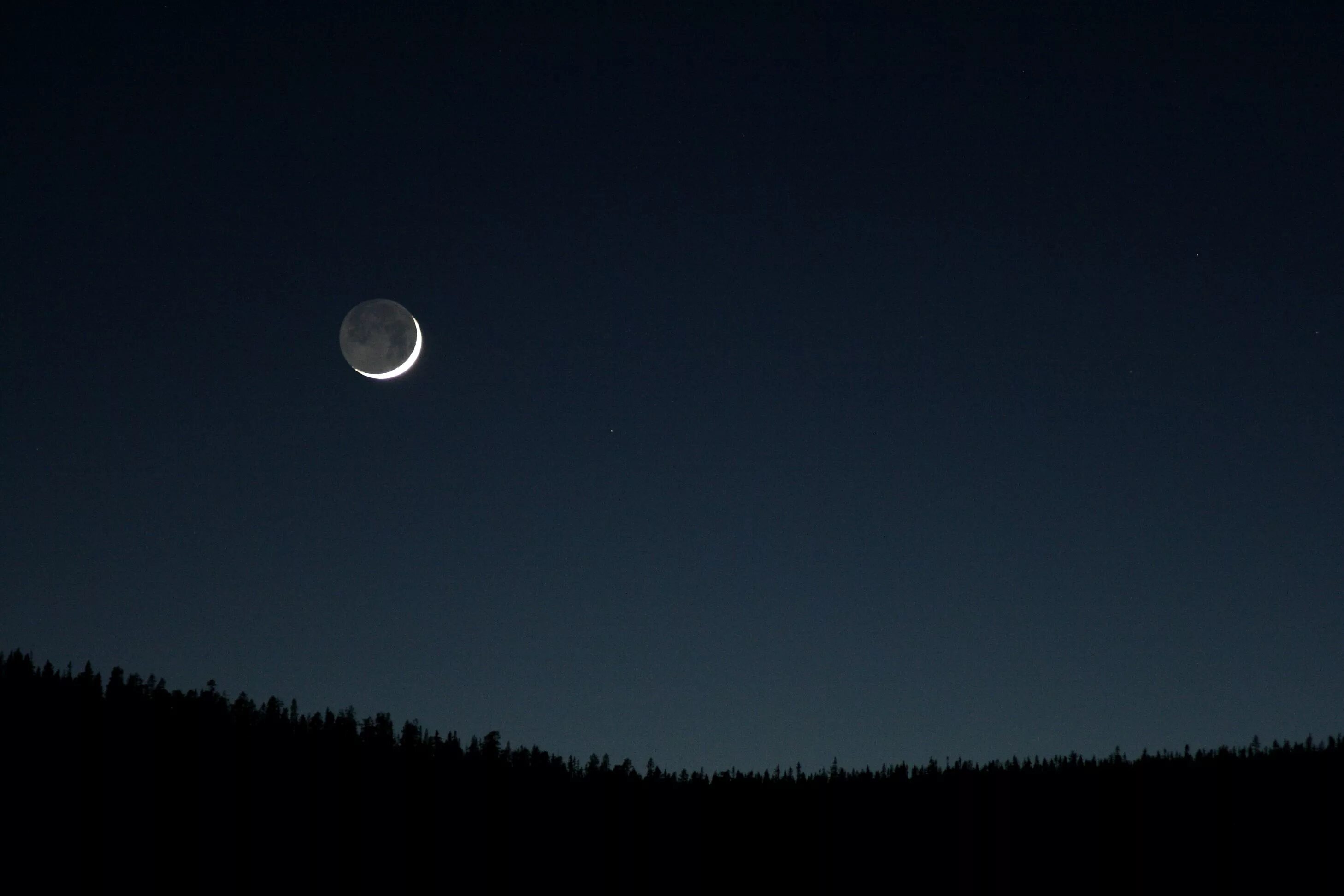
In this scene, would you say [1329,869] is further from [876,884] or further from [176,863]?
[176,863]

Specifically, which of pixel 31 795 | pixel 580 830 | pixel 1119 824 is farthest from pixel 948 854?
pixel 31 795

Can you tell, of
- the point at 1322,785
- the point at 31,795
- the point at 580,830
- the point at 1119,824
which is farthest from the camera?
the point at 580,830

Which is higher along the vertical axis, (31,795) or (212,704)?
(212,704)

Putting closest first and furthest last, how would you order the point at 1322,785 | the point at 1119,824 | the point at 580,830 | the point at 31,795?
the point at 31,795
the point at 1322,785
the point at 1119,824
the point at 580,830

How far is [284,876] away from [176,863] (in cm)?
1110

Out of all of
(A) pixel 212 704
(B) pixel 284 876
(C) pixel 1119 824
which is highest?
(A) pixel 212 704

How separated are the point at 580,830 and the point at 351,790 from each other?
104ft

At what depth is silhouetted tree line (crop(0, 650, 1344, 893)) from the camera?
4633 inches

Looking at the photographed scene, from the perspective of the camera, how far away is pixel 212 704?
137875 millimetres

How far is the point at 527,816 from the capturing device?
5974 inches

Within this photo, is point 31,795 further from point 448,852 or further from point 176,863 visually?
point 448,852

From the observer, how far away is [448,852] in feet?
457

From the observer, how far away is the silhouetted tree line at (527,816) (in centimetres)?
11769

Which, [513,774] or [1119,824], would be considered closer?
[1119,824]
